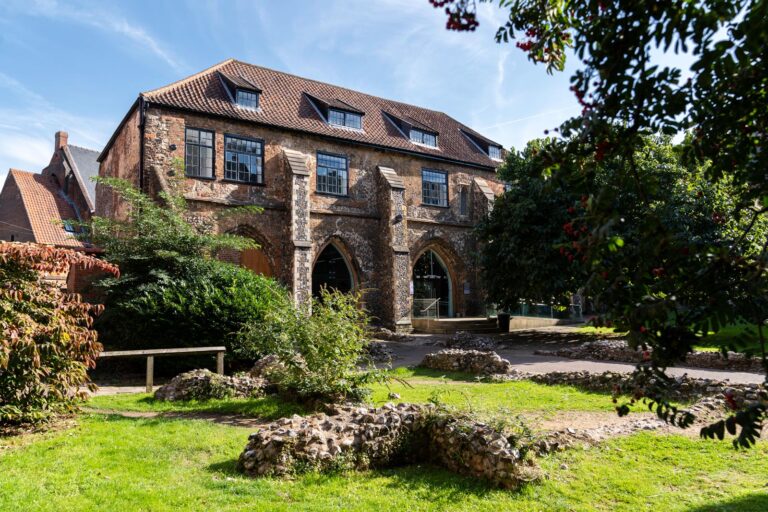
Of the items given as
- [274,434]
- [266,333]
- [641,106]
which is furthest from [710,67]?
[266,333]

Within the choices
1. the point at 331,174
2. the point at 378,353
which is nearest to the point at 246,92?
the point at 331,174

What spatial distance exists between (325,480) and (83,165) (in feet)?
125

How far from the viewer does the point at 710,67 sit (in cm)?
231

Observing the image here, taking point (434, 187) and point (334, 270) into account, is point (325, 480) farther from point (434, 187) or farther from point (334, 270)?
point (434, 187)

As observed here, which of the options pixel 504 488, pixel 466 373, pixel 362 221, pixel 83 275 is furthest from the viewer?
pixel 362 221

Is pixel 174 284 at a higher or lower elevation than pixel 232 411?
higher

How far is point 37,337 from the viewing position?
7055 millimetres

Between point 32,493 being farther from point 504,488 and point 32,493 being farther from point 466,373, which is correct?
point 466,373

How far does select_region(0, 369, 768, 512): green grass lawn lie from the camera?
4617 mm

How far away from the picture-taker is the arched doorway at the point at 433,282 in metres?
28.5

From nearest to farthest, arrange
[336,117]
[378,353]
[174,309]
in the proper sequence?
[174,309] → [378,353] → [336,117]

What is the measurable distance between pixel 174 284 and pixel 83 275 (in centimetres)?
280

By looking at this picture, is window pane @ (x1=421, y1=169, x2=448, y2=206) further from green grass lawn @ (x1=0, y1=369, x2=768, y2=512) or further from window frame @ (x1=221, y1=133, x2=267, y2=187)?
green grass lawn @ (x1=0, y1=369, x2=768, y2=512)

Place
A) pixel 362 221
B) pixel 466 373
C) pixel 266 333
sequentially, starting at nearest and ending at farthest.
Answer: pixel 266 333 → pixel 466 373 → pixel 362 221
